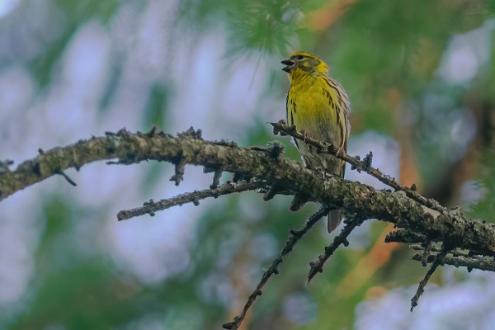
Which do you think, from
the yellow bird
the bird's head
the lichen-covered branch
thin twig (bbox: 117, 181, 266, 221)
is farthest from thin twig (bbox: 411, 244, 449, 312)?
the bird's head

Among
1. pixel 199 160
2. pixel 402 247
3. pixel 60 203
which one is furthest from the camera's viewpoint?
pixel 402 247

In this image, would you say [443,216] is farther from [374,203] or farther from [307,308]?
[307,308]

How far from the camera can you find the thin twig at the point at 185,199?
1292mm

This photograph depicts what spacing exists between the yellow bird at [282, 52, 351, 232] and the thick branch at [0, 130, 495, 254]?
5.86ft

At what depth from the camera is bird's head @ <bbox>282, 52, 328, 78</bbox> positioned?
3.58 m

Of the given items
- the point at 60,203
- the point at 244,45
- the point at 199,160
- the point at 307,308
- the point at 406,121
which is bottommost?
the point at 199,160

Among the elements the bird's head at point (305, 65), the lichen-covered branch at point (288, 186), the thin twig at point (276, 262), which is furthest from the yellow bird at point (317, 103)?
the thin twig at point (276, 262)

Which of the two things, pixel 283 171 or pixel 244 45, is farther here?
pixel 244 45

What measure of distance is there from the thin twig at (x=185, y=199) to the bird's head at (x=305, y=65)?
A: 82.1 inches

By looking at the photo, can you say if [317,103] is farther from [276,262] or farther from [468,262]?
[276,262]

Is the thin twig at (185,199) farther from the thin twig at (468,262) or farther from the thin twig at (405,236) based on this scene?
the thin twig at (468,262)

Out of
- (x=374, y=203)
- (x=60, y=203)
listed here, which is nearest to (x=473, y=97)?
(x=60, y=203)

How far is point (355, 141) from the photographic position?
4180mm

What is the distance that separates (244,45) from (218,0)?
11 cm
